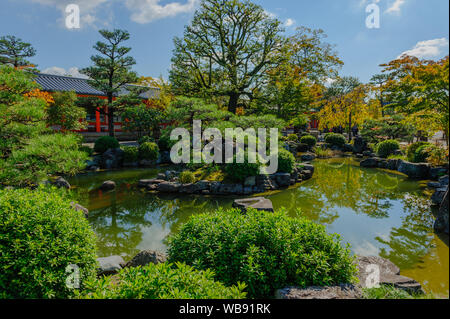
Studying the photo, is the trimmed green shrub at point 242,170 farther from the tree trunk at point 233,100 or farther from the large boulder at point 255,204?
the tree trunk at point 233,100

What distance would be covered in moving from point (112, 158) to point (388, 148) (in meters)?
12.3

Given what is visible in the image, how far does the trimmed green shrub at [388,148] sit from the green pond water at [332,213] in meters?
3.44

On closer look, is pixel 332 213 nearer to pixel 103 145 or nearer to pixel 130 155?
pixel 130 155

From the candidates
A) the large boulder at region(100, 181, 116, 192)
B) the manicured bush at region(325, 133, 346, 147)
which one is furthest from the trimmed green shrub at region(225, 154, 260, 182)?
the manicured bush at region(325, 133, 346, 147)

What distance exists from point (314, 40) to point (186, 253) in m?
16.5

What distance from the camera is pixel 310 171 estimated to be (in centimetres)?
834

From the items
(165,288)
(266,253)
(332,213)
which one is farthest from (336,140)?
(165,288)

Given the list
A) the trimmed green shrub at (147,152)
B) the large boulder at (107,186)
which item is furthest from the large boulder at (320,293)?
the trimmed green shrub at (147,152)

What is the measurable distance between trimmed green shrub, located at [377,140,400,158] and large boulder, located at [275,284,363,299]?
11.5 m

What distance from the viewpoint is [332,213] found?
4.90 metres

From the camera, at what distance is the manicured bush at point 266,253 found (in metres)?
1.78

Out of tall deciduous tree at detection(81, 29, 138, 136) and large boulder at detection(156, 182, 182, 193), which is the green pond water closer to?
large boulder at detection(156, 182, 182, 193)
